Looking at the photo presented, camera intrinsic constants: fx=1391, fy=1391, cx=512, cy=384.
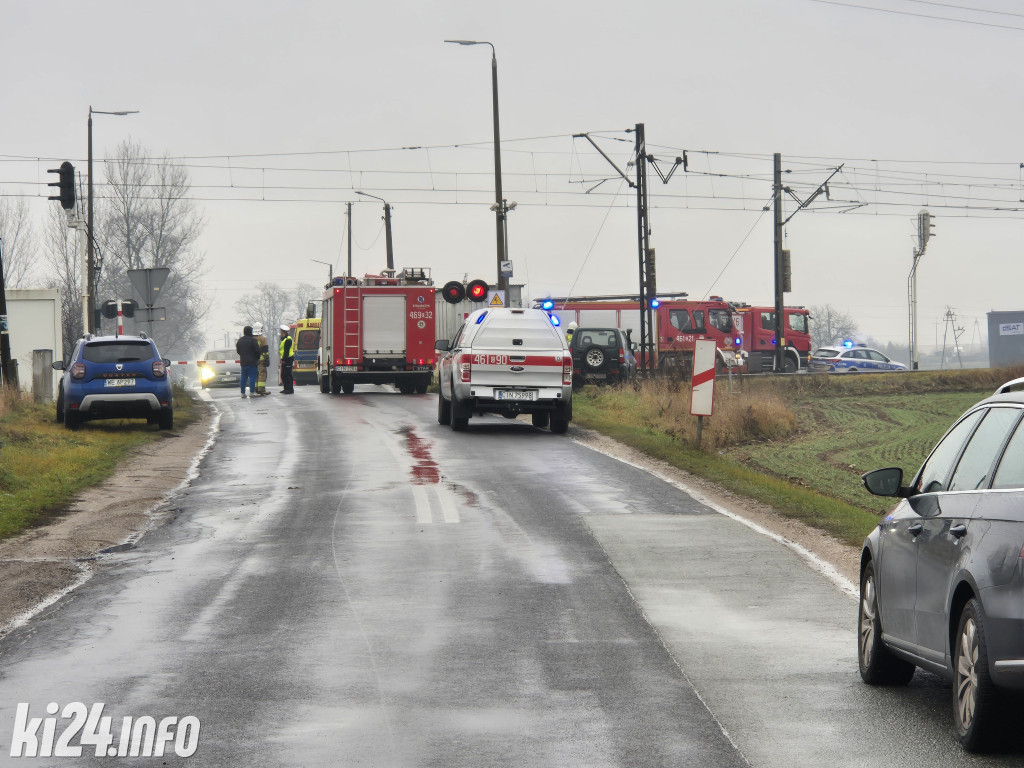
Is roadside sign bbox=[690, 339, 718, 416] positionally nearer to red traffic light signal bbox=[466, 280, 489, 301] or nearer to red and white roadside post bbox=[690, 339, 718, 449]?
red and white roadside post bbox=[690, 339, 718, 449]

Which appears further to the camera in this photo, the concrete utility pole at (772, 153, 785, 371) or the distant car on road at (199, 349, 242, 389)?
the distant car on road at (199, 349, 242, 389)

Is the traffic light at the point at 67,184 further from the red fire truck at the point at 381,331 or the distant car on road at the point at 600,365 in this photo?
the distant car on road at the point at 600,365

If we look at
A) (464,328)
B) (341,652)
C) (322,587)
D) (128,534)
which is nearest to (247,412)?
(464,328)

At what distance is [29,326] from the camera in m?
38.2

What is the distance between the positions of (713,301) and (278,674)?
4726cm

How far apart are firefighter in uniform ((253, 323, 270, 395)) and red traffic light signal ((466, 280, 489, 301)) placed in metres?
5.63

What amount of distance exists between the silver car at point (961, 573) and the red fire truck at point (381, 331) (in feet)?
100.0

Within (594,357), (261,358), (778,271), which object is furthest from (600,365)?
(778,271)

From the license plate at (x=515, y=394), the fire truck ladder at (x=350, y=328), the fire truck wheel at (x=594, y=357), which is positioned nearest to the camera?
the license plate at (x=515, y=394)

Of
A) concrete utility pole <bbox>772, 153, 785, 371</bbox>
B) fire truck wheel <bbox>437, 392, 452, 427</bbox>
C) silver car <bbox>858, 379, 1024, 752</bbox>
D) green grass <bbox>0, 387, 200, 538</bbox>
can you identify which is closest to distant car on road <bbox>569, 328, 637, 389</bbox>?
concrete utility pole <bbox>772, 153, 785, 371</bbox>

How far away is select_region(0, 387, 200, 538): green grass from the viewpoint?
590 inches

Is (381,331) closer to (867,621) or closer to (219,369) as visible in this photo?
(219,369)

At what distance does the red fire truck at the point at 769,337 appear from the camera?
56.3 m

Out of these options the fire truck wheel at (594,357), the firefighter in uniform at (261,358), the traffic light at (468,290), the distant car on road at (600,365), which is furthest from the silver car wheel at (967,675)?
the fire truck wheel at (594,357)
